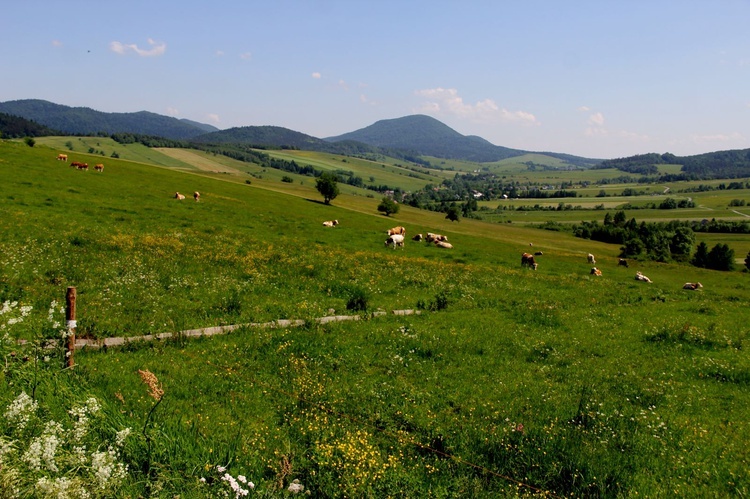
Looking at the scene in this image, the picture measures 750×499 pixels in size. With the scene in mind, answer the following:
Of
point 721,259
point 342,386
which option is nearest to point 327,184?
point 721,259

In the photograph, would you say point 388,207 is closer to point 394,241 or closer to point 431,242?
point 431,242

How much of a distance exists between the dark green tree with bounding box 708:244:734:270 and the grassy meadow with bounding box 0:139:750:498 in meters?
91.2

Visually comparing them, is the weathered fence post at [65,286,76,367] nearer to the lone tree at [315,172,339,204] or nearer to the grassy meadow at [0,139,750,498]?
the grassy meadow at [0,139,750,498]

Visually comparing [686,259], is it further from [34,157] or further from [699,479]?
[34,157]

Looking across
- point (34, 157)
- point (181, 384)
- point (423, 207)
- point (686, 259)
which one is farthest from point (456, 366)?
point (423, 207)

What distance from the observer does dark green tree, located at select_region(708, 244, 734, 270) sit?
312 feet

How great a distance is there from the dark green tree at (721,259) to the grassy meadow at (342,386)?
9122cm

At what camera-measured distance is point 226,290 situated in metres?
17.7

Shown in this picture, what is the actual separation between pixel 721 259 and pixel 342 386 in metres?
116

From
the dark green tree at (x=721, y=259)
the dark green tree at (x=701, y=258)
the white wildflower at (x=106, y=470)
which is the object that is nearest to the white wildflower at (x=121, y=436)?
the white wildflower at (x=106, y=470)

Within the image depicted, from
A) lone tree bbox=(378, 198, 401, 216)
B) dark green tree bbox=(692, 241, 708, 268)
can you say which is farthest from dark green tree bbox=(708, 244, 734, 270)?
lone tree bbox=(378, 198, 401, 216)

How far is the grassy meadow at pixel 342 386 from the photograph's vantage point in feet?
23.2

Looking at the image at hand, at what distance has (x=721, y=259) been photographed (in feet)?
316

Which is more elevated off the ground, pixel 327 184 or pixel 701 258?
pixel 327 184
